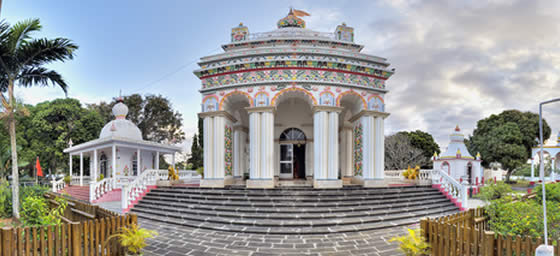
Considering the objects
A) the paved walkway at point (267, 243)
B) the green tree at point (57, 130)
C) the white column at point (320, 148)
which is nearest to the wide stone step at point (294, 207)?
the paved walkway at point (267, 243)

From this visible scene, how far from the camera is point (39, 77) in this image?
400 inches

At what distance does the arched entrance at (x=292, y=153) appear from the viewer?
1541 cm

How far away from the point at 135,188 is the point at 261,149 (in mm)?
5915

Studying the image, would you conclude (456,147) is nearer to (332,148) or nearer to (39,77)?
(332,148)

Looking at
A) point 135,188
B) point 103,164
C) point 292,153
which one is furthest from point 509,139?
point 103,164

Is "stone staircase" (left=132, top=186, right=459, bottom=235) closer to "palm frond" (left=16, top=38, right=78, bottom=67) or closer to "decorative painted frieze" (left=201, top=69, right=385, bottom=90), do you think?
"decorative painted frieze" (left=201, top=69, right=385, bottom=90)

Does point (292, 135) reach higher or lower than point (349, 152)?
higher

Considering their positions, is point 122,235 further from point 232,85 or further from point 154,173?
point 154,173

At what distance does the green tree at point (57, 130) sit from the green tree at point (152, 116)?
3631 mm

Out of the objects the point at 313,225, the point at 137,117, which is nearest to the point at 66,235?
the point at 313,225

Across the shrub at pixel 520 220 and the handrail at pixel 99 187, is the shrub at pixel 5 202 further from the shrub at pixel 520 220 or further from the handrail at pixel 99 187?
the shrub at pixel 520 220

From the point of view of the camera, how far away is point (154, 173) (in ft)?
46.7

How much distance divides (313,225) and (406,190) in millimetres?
5215

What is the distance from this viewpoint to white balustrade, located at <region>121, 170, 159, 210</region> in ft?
36.8
